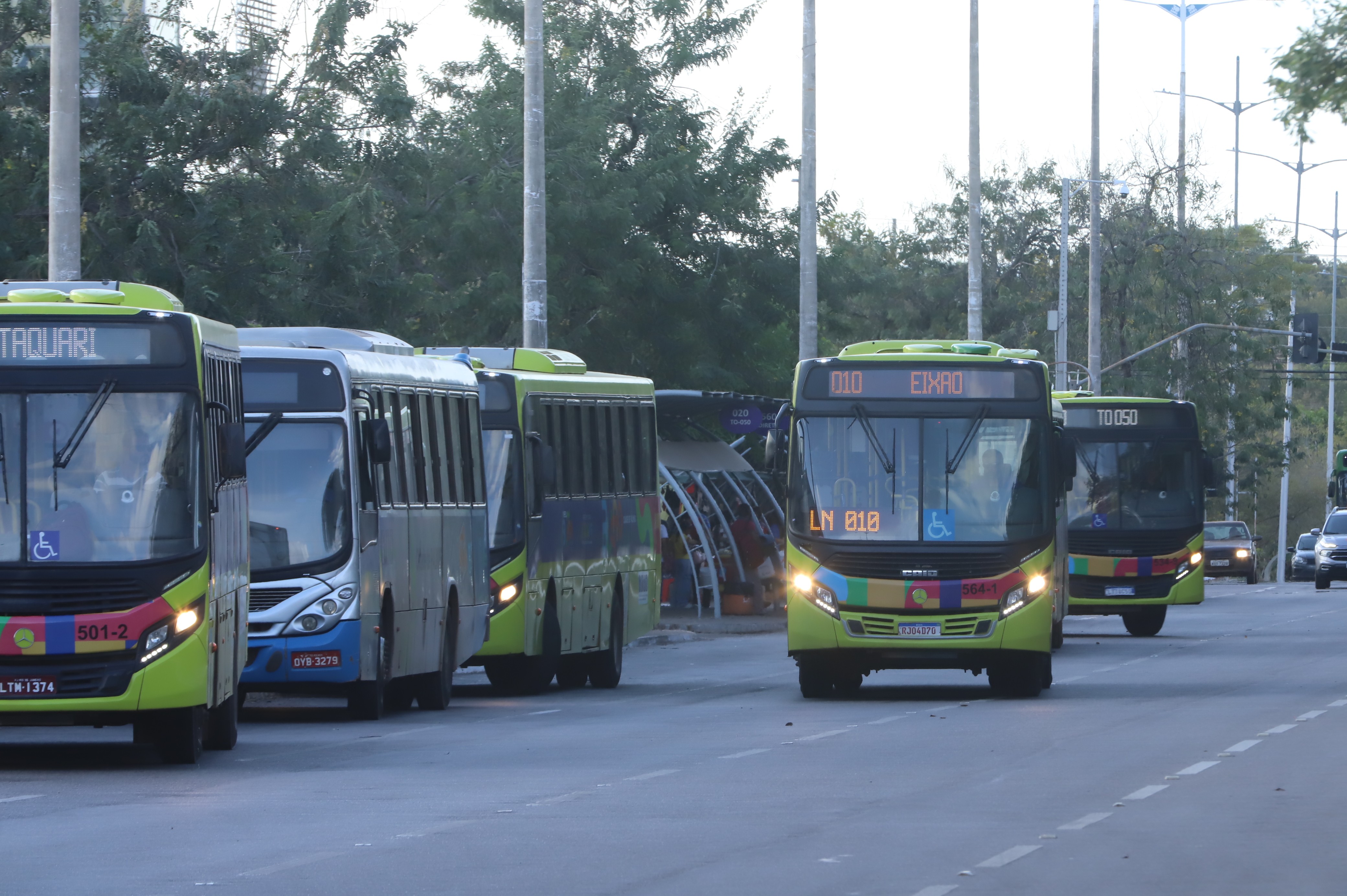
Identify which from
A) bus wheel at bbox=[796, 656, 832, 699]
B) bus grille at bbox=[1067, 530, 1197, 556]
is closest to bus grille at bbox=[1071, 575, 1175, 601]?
bus grille at bbox=[1067, 530, 1197, 556]

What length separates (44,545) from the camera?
47.0 ft

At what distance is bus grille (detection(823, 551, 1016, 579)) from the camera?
2092cm

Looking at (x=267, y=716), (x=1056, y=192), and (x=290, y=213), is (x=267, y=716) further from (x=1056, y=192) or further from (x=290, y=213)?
(x=1056, y=192)

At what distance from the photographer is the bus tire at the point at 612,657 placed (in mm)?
25156

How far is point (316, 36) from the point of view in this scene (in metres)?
30.7

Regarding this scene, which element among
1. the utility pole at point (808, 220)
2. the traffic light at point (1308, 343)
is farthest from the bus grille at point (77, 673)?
the traffic light at point (1308, 343)

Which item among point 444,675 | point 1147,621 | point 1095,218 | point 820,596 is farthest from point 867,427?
point 1095,218

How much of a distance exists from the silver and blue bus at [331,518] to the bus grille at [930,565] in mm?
3654

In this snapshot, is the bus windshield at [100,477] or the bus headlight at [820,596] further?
the bus headlight at [820,596]

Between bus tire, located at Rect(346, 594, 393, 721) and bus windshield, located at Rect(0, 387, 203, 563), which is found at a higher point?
bus windshield, located at Rect(0, 387, 203, 563)

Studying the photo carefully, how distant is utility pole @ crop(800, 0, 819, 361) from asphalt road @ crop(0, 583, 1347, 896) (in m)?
14.3

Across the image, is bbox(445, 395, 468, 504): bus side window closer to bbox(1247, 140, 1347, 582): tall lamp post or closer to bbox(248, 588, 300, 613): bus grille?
bbox(248, 588, 300, 613): bus grille

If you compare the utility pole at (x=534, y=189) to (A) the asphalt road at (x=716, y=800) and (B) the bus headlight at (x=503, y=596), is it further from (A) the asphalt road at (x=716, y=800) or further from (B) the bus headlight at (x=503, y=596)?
(A) the asphalt road at (x=716, y=800)

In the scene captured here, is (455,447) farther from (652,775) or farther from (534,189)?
(534,189)
